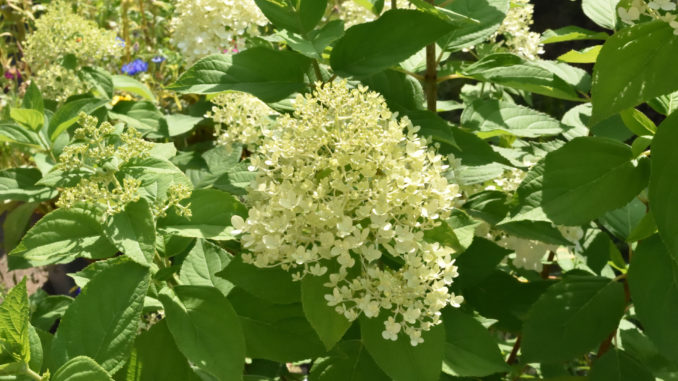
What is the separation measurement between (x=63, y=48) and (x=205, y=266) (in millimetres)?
1092

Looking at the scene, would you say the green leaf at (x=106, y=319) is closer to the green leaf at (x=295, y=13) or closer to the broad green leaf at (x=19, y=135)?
the green leaf at (x=295, y=13)

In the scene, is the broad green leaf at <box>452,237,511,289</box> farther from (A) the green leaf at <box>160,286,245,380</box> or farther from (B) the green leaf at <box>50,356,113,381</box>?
(B) the green leaf at <box>50,356,113,381</box>

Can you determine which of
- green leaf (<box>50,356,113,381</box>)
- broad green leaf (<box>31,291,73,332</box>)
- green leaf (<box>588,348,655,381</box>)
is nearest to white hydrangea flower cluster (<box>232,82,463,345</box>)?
green leaf (<box>50,356,113,381</box>)

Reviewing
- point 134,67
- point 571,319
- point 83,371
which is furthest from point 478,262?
point 134,67

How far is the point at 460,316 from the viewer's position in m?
0.98

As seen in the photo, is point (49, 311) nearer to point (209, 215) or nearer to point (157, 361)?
point (157, 361)

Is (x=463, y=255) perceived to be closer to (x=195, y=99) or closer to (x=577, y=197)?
(x=577, y=197)

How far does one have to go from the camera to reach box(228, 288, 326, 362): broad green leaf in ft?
3.10

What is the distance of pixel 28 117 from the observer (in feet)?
4.51

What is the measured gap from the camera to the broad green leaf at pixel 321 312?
796mm

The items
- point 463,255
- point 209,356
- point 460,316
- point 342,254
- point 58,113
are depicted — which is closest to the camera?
point 342,254

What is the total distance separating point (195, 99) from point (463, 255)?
130cm

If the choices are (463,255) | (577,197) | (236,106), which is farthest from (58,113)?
(577,197)

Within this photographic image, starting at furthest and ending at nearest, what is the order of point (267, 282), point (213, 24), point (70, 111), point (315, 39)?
point (213, 24) < point (70, 111) < point (315, 39) < point (267, 282)
